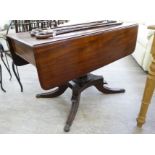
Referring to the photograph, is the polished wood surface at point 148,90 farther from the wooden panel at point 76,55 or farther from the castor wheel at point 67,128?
the castor wheel at point 67,128

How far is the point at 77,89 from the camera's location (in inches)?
70.5

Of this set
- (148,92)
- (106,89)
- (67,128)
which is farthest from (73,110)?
(148,92)

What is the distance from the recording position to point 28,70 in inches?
106

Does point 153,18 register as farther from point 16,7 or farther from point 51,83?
point 16,7

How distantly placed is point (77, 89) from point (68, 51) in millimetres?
564

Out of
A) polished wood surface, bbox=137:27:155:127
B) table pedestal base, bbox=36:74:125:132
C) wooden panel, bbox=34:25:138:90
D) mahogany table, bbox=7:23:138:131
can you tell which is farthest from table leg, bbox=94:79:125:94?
polished wood surface, bbox=137:27:155:127

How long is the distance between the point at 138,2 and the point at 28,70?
1805 millimetres

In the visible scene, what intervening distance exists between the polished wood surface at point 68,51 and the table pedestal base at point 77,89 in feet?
1.06

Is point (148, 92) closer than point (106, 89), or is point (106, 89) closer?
point (148, 92)

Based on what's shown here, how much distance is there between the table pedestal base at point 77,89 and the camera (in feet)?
5.55

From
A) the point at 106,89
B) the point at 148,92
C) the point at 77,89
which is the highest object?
the point at 148,92

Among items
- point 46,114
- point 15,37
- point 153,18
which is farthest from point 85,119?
point 153,18

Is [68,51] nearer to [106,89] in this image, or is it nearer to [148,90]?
[148,90]

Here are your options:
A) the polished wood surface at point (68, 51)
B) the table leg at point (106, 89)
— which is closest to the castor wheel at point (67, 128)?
the polished wood surface at point (68, 51)
